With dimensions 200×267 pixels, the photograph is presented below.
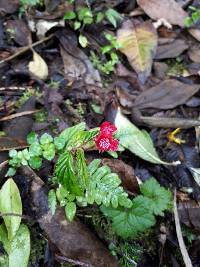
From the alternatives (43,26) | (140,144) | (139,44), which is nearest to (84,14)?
(43,26)

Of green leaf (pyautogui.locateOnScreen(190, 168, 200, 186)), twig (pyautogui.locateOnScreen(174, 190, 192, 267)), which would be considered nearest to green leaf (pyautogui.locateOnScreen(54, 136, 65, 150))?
twig (pyautogui.locateOnScreen(174, 190, 192, 267))

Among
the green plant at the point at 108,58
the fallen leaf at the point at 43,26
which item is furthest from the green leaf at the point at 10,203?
the fallen leaf at the point at 43,26

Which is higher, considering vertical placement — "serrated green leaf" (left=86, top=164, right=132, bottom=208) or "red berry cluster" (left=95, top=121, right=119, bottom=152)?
"red berry cluster" (left=95, top=121, right=119, bottom=152)

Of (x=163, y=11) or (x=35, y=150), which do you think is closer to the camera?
Result: (x=35, y=150)

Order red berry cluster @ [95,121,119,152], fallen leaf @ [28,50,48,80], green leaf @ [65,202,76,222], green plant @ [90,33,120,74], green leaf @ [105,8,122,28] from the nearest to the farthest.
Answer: red berry cluster @ [95,121,119,152] < green leaf @ [65,202,76,222] < fallen leaf @ [28,50,48,80] < green plant @ [90,33,120,74] < green leaf @ [105,8,122,28]

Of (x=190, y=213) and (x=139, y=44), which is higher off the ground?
(x=139, y=44)

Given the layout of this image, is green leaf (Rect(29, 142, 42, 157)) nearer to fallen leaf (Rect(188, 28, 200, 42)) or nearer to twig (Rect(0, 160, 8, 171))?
twig (Rect(0, 160, 8, 171))

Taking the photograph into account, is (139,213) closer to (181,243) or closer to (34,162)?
(181,243)

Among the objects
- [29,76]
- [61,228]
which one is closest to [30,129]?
[29,76]
